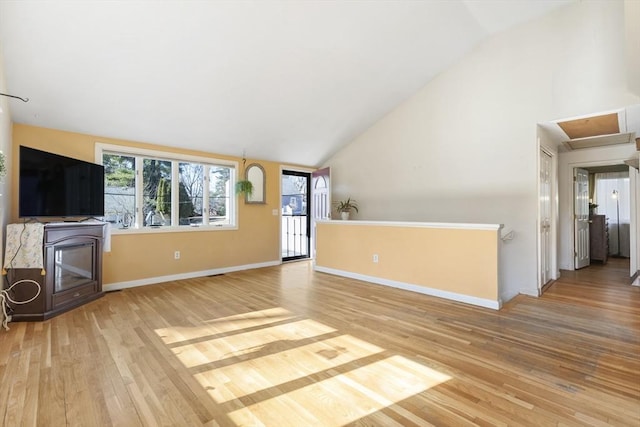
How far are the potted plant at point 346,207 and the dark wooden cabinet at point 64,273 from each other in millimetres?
3743

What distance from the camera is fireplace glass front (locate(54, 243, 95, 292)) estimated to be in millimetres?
3217

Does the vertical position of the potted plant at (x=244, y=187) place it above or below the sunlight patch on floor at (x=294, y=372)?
above

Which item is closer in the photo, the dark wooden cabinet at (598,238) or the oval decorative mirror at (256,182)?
the oval decorative mirror at (256,182)

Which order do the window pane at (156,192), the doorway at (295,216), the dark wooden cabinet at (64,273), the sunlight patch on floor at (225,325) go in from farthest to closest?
1. the doorway at (295,216)
2. the window pane at (156,192)
3. the dark wooden cabinet at (64,273)
4. the sunlight patch on floor at (225,325)

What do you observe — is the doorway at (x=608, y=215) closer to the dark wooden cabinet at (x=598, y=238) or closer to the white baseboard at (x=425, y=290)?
the dark wooden cabinet at (x=598, y=238)

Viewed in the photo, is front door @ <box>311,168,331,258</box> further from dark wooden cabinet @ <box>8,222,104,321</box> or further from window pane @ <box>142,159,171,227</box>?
dark wooden cabinet @ <box>8,222,104,321</box>

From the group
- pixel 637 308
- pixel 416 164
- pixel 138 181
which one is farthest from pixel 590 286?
pixel 138 181

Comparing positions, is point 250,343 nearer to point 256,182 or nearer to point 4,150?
point 4,150

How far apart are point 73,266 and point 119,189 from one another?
4.15ft

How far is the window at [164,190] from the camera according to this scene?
167 inches

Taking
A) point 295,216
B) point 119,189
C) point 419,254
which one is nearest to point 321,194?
point 295,216

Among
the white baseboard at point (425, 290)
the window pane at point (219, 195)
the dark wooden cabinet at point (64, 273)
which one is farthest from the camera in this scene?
the window pane at point (219, 195)

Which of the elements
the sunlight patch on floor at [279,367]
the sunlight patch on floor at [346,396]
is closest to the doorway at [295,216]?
the sunlight patch on floor at [279,367]

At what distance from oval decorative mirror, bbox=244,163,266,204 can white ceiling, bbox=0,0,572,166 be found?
0.62m
